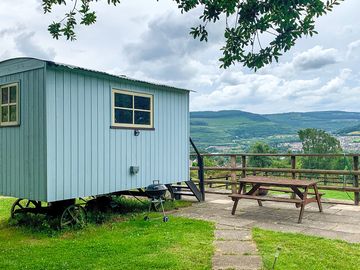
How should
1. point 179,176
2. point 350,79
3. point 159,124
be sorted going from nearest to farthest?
1. point 159,124
2. point 179,176
3. point 350,79

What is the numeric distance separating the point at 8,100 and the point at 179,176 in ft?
12.2

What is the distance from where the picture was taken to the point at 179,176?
26.3 feet

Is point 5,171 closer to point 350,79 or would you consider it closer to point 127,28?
point 127,28

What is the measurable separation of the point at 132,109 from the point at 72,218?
2.16 metres

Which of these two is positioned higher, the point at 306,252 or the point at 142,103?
the point at 142,103

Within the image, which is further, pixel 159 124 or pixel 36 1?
pixel 159 124

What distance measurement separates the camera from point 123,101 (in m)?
6.60

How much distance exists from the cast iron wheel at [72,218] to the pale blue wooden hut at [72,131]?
28 centimetres

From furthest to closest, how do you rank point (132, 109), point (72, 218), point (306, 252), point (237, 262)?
point (132, 109), point (72, 218), point (306, 252), point (237, 262)

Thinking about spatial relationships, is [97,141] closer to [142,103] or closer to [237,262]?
[142,103]

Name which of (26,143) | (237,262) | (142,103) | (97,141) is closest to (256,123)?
(142,103)

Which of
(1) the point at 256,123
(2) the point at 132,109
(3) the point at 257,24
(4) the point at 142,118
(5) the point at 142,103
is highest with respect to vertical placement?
(1) the point at 256,123

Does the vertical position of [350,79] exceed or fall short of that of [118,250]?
it exceeds it

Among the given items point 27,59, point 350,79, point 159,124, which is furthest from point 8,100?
point 350,79
